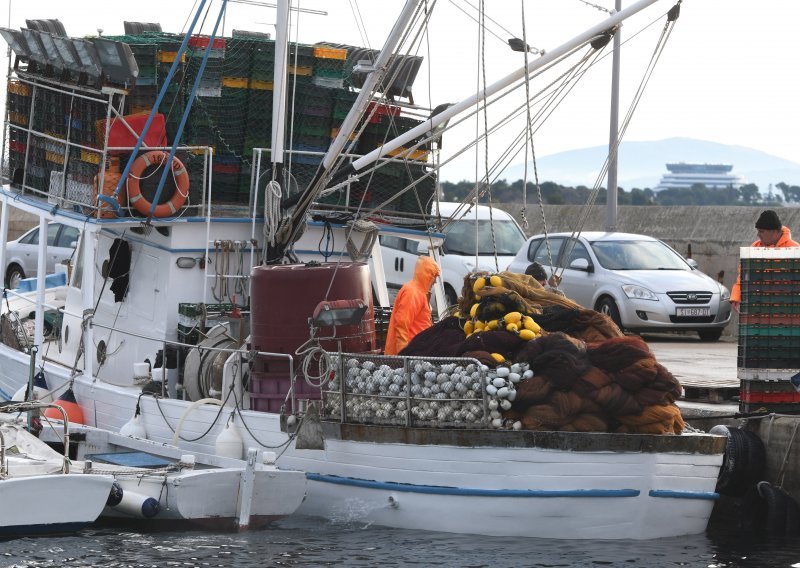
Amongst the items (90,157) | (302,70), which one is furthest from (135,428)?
(302,70)

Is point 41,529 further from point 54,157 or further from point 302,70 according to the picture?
point 302,70

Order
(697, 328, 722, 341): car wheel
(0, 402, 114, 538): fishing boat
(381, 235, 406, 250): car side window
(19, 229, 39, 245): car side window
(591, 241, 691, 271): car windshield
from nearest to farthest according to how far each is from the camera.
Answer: (0, 402, 114, 538): fishing boat, (697, 328, 722, 341): car wheel, (591, 241, 691, 271): car windshield, (381, 235, 406, 250): car side window, (19, 229, 39, 245): car side window

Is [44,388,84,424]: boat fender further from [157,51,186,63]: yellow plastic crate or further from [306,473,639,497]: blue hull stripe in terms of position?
[157,51,186,63]: yellow plastic crate

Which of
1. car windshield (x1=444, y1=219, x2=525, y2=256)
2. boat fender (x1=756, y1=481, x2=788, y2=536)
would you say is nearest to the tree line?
car windshield (x1=444, y1=219, x2=525, y2=256)

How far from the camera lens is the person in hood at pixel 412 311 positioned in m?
12.6

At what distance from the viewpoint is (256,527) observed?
37.7ft

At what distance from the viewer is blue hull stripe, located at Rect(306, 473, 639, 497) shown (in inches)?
420

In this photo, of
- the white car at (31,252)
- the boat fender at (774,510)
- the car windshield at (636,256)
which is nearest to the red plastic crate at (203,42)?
the boat fender at (774,510)

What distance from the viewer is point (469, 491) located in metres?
10.9

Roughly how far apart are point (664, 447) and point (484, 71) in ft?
13.8

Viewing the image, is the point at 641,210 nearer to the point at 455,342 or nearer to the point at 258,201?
the point at 258,201

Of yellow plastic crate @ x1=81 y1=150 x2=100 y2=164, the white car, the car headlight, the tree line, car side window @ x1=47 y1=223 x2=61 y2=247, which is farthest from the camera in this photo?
the tree line

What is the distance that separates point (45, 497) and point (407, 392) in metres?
2.99

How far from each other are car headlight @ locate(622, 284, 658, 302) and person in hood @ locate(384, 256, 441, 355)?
24.6 ft
